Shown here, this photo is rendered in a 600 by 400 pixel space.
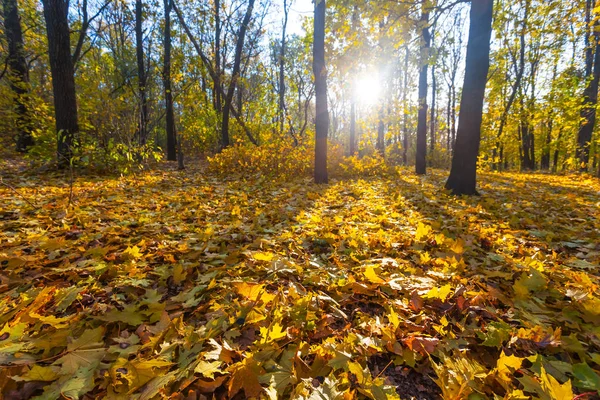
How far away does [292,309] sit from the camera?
1.42m

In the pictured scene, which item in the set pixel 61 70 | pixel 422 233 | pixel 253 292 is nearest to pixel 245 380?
pixel 253 292

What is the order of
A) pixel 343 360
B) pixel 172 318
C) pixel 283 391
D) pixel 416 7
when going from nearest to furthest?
pixel 283 391, pixel 343 360, pixel 172 318, pixel 416 7

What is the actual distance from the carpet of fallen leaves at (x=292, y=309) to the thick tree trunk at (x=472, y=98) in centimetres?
201

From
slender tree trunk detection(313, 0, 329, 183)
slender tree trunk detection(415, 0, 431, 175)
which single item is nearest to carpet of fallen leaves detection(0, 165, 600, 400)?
slender tree trunk detection(313, 0, 329, 183)

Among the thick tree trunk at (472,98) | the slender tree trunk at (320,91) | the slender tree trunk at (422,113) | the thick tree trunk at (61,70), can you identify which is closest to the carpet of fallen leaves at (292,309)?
the thick tree trunk at (472,98)

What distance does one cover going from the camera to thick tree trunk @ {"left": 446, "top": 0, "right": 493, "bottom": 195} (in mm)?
4523

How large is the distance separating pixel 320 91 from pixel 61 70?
17.9ft

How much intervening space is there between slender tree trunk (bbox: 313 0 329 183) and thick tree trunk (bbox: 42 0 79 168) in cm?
511

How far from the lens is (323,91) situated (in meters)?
6.29

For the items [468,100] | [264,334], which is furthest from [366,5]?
[264,334]

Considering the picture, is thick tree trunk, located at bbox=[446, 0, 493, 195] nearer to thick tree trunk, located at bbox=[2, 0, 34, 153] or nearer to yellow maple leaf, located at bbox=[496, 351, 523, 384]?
yellow maple leaf, located at bbox=[496, 351, 523, 384]

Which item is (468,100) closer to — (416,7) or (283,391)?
(416,7)

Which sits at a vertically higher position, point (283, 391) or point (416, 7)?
point (416, 7)

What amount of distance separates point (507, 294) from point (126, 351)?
2125 mm
